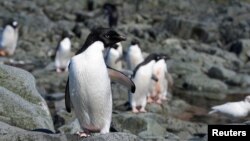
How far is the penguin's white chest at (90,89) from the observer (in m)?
6.56

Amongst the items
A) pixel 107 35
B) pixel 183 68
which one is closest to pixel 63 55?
pixel 183 68

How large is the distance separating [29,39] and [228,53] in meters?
9.11

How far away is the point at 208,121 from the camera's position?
14117 millimetres

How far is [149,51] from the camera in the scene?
27.4m

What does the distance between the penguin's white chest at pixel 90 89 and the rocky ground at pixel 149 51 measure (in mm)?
345

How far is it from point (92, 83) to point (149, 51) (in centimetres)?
2091

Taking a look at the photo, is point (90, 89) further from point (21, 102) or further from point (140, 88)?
point (140, 88)

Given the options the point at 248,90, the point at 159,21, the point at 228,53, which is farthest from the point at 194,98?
the point at 159,21

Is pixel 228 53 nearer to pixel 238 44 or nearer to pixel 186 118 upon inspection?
pixel 238 44

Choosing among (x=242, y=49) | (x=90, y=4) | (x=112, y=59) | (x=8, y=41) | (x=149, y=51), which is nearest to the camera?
(x=112, y=59)

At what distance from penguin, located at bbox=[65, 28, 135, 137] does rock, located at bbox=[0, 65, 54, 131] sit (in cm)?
80

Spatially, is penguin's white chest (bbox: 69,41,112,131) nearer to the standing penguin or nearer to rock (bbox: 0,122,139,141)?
rock (bbox: 0,122,139,141)

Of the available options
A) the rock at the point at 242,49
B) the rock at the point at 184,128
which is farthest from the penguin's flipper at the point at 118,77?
the rock at the point at 242,49

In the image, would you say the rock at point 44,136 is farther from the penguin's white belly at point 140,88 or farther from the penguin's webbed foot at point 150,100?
the penguin's webbed foot at point 150,100
